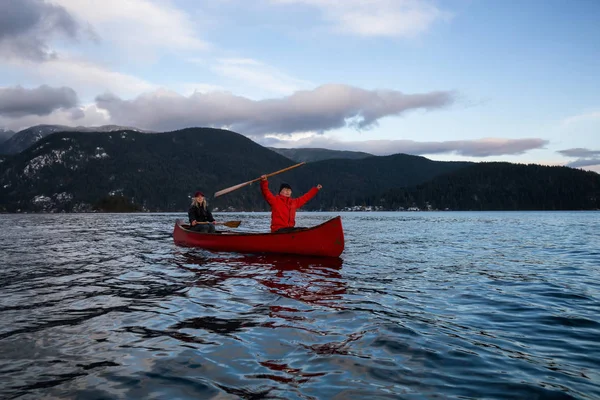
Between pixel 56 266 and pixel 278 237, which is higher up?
pixel 278 237

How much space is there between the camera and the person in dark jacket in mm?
21828

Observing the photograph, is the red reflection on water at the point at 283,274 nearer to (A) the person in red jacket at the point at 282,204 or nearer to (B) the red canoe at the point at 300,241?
(B) the red canoe at the point at 300,241

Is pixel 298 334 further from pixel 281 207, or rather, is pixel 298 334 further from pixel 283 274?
pixel 281 207

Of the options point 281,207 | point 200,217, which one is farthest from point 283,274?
point 200,217

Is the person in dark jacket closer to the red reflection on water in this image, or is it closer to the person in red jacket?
the red reflection on water

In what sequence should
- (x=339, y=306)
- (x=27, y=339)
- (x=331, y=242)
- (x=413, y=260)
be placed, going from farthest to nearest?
A: 1. (x=413, y=260)
2. (x=331, y=242)
3. (x=339, y=306)
4. (x=27, y=339)

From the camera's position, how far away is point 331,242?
1636 centimetres

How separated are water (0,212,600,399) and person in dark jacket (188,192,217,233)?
7887 millimetres

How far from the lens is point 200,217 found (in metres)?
22.5

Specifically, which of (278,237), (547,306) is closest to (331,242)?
(278,237)

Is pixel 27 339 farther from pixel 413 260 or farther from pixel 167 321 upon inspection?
pixel 413 260

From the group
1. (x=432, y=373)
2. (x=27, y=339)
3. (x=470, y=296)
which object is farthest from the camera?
(x=470, y=296)

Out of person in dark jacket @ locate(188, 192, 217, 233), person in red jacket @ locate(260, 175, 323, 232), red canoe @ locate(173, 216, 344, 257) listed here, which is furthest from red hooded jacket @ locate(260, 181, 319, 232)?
person in dark jacket @ locate(188, 192, 217, 233)

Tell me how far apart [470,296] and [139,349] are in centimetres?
795
